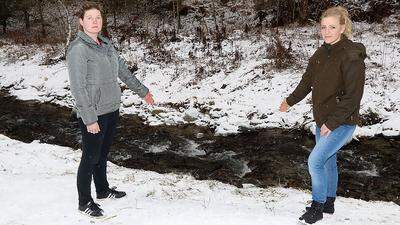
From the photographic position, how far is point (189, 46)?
57.5ft

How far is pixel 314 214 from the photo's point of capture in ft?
14.8

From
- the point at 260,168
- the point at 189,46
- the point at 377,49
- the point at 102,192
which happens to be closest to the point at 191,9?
the point at 189,46

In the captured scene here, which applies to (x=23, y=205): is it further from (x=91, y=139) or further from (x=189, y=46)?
(x=189, y=46)

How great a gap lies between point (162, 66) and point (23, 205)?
11599 millimetres

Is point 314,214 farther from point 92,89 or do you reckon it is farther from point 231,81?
point 231,81

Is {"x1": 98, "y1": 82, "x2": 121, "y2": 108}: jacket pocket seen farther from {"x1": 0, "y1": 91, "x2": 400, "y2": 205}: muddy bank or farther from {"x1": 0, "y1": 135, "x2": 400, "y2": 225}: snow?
{"x1": 0, "y1": 91, "x2": 400, "y2": 205}: muddy bank

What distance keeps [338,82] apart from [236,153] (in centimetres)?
574

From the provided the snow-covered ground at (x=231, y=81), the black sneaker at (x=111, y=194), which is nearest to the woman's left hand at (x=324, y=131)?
the black sneaker at (x=111, y=194)

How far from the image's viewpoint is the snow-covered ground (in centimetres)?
1169

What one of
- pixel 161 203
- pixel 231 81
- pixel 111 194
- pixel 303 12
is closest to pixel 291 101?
pixel 161 203

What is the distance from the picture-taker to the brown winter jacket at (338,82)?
3951 mm

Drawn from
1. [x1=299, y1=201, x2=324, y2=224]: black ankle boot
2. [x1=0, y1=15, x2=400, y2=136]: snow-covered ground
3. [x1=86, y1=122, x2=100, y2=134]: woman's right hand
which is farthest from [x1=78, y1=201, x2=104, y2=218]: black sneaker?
[x1=0, y1=15, x2=400, y2=136]: snow-covered ground

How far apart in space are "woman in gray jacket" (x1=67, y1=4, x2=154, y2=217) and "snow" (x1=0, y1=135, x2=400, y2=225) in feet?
1.37

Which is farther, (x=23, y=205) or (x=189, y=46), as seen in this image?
(x=189, y=46)
